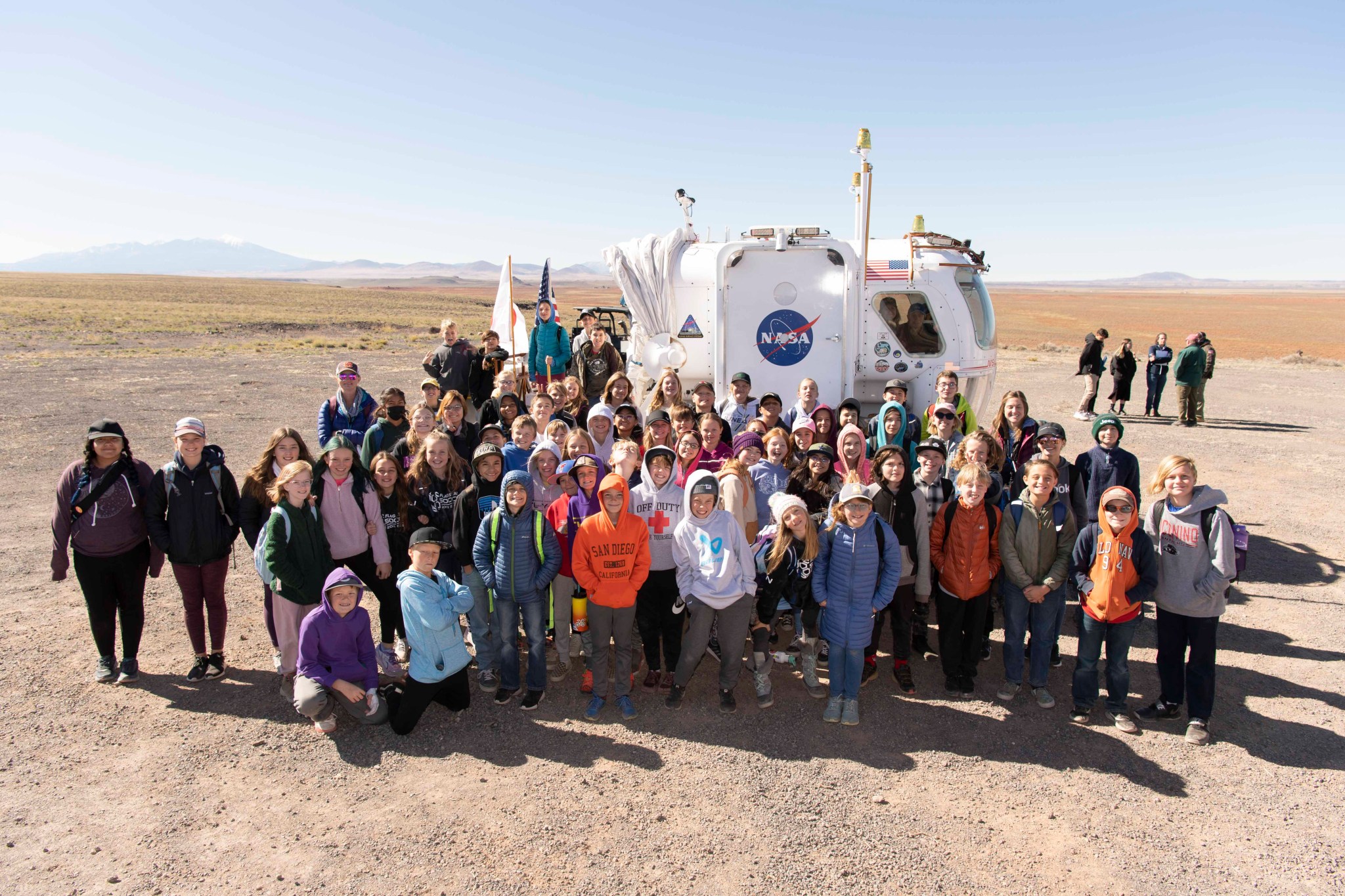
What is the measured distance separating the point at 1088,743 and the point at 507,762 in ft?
12.0

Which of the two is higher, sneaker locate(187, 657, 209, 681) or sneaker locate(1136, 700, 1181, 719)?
sneaker locate(1136, 700, 1181, 719)

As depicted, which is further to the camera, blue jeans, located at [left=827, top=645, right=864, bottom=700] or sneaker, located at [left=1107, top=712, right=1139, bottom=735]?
blue jeans, located at [left=827, top=645, right=864, bottom=700]

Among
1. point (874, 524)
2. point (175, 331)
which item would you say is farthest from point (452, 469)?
point (175, 331)

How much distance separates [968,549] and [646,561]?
2225 millimetres

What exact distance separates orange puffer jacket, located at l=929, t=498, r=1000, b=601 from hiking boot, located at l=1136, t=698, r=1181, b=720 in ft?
4.08

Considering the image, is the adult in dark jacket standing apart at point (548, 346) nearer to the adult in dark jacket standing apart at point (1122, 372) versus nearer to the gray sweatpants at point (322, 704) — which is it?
the gray sweatpants at point (322, 704)

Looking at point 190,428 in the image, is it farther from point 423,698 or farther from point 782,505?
point 782,505

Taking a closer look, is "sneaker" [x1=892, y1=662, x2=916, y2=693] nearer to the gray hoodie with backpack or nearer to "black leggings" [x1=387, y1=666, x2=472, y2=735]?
the gray hoodie with backpack

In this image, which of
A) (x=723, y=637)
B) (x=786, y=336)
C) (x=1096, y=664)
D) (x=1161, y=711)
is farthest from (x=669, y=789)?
(x=786, y=336)

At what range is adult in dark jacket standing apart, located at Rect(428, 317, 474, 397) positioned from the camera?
9.05m

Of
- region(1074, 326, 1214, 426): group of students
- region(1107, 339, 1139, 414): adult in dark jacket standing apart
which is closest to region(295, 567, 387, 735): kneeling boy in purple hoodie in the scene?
region(1074, 326, 1214, 426): group of students

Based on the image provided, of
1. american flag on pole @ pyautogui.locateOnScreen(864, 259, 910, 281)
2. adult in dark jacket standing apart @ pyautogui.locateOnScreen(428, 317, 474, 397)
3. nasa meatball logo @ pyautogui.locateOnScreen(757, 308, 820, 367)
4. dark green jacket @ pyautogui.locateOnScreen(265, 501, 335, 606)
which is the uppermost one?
american flag on pole @ pyautogui.locateOnScreen(864, 259, 910, 281)

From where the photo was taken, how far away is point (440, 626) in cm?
480

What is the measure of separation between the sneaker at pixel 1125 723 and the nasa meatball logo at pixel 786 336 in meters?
4.81
